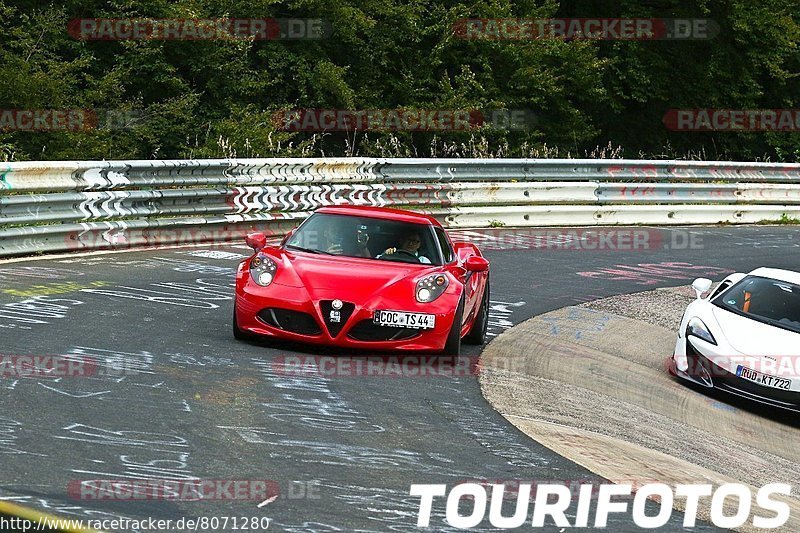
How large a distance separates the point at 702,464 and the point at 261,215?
10.9 meters

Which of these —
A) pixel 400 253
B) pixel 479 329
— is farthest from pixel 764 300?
pixel 400 253

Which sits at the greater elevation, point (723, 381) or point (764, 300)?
point (764, 300)

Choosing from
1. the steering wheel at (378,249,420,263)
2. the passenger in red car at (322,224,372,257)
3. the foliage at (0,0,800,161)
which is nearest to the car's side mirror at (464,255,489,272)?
the steering wheel at (378,249,420,263)

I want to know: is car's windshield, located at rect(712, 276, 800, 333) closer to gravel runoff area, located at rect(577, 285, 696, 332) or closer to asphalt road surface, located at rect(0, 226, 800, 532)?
gravel runoff area, located at rect(577, 285, 696, 332)

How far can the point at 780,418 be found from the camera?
1193 centimetres

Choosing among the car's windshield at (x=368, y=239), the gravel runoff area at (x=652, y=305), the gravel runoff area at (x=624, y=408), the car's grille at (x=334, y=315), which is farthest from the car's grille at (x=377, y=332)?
the gravel runoff area at (x=652, y=305)

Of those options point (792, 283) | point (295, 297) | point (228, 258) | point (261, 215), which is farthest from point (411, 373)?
point (261, 215)

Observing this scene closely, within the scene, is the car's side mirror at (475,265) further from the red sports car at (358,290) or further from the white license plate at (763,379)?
the white license plate at (763,379)

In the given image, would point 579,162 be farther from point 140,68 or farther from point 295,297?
point 295,297

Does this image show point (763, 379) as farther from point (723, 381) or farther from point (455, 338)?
point (455, 338)

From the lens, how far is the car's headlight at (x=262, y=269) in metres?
10.6

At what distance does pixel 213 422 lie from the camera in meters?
7.62

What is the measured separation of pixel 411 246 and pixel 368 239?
38cm

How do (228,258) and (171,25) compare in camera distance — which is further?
(171,25)
